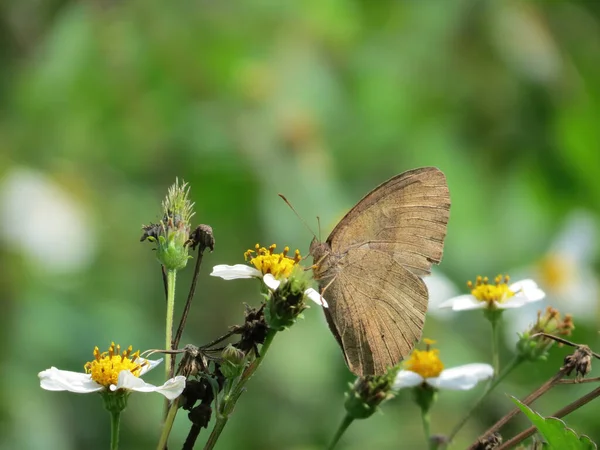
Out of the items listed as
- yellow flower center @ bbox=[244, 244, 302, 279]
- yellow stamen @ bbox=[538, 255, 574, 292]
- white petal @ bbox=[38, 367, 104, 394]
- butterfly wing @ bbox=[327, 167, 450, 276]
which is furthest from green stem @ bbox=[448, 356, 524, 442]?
yellow stamen @ bbox=[538, 255, 574, 292]

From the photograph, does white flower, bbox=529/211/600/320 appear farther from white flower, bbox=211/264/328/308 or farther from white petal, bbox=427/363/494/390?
white flower, bbox=211/264/328/308

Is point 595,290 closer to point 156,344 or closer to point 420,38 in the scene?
point 420,38

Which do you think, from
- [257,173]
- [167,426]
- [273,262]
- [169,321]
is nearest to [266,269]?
[273,262]

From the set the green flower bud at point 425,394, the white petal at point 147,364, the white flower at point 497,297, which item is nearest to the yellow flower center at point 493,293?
the white flower at point 497,297

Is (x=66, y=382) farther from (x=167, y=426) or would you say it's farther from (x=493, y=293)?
(x=493, y=293)

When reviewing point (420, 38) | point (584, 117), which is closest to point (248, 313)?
point (584, 117)

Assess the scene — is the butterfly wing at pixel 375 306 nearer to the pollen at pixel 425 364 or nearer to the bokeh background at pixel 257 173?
the pollen at pixel 425 364
